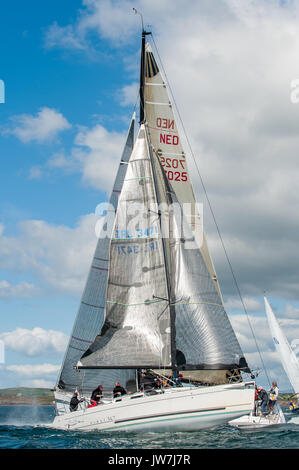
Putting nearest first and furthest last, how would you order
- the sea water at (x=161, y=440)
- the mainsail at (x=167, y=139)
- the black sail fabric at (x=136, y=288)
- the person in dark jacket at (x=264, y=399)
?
the sea water at (x=161, y=440)
the black sail fabric at (x=136, y=288)
the person in dark jacket at (x=264, y=399)
the mainsail at (x=167, y=139)

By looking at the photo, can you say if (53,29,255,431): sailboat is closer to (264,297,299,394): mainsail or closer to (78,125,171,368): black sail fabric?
(78,125,171,368): black sail fabric

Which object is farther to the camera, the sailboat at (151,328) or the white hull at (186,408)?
the sailboat at (151,328)

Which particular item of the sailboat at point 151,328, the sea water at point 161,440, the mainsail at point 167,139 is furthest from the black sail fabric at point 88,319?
the mainsail at point 167,139

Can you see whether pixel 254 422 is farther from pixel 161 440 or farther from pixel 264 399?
pixel 161 440

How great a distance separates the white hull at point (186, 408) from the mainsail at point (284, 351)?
19.6 m

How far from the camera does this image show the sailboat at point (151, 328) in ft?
59.7

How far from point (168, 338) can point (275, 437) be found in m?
5.71

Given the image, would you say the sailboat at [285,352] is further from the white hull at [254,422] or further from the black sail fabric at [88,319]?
the black sail fabric at [88,319]

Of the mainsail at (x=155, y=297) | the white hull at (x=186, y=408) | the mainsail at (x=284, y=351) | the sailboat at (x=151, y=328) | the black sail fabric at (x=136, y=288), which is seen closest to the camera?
the white hull at (x=186, y=408)

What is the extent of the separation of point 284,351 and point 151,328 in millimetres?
19292

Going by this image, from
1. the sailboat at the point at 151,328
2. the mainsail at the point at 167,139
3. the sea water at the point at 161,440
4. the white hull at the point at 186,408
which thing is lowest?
the sea water at the point at 161,440

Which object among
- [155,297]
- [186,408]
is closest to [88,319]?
[155,297]

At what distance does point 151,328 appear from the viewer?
70.1 feet
